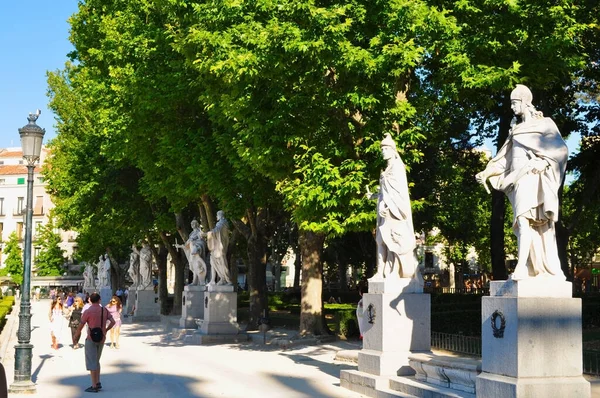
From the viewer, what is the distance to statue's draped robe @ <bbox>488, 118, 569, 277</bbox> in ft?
34.5

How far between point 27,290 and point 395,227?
23.7 feet

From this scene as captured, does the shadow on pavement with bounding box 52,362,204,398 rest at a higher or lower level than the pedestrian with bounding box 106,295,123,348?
lower

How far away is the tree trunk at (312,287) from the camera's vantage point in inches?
974

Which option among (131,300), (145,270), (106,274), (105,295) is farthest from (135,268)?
(106,274)

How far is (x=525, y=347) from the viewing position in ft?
32.8

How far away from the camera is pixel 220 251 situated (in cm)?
2788

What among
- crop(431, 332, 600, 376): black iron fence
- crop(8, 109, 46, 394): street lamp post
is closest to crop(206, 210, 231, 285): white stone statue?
crop(431, 332, 600, 376): black iron fence

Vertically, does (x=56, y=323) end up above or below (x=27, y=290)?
below

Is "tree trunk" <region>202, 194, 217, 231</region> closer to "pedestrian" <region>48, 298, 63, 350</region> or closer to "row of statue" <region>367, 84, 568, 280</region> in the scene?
"pedestrian" <region>48, 298, 63, 350</region>

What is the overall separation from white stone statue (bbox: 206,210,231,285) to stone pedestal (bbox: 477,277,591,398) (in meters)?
18.0

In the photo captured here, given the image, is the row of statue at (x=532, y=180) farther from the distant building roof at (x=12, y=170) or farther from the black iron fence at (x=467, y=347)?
the distant building roof at (x=12, y=170)

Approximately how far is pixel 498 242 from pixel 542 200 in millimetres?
18651

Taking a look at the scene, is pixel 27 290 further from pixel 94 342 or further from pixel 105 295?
pixel 105 295

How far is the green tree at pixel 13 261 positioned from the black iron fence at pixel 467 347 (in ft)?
254
